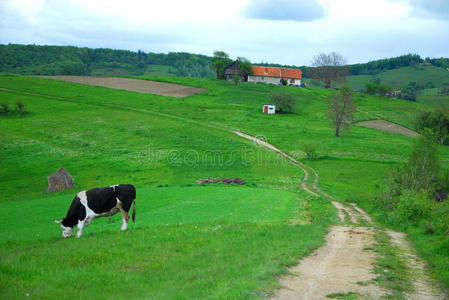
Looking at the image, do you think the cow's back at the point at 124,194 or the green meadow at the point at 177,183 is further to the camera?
the cow's back at the point at 124,194

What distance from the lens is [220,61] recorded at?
486ft

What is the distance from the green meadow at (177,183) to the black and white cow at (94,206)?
93cm

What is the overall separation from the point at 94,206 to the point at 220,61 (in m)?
134

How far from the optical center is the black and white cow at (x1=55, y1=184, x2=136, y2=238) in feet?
62.3

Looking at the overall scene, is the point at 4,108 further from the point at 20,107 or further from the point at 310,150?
the point at 310,150

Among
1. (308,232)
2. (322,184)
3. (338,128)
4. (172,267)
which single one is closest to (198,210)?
(308,232)

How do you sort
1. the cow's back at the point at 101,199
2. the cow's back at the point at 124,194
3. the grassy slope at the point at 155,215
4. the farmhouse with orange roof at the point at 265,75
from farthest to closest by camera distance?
the farmhouse with orange roof at the point at 265,75, the cow's back at the point at 124,194, the cow's back at the point at 101,199, the grassy slope at the point at 155,215

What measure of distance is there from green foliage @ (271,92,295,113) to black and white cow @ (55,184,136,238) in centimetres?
8707

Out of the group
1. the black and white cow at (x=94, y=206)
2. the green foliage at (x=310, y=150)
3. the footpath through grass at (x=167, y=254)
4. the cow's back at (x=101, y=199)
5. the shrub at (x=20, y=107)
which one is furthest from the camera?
the shrub at (x=20, y=107)

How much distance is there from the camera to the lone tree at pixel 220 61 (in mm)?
148375

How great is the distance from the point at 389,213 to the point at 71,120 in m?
70.7

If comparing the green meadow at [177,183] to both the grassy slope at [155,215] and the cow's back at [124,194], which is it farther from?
the cow's back at [124,194]

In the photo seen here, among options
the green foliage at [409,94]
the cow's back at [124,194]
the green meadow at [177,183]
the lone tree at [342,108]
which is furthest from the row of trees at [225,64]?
the cow's back at [124,194]

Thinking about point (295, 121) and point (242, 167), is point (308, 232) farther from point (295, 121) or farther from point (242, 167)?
point (295, 121)
